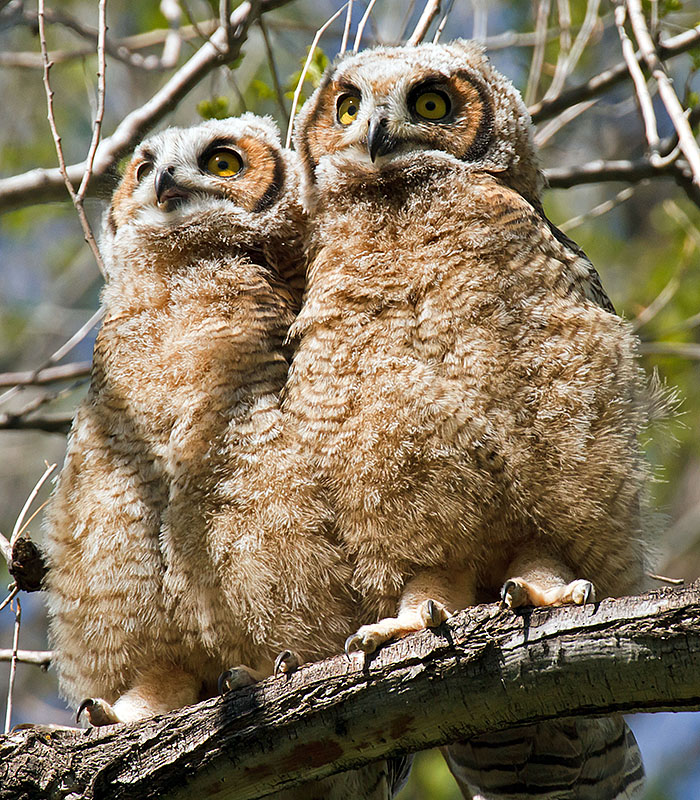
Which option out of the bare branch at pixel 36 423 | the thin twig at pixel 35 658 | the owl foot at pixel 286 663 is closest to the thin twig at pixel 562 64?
the bare branch at pixel 36 423

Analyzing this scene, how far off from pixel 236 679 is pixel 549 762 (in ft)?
3.35

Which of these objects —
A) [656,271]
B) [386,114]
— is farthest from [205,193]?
[656,271]

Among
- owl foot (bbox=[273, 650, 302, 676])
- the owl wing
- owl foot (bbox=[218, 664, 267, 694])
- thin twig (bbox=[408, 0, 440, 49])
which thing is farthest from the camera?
thin twig (bbox=[408, 0, 440, 49])

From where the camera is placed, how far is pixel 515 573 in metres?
3.00

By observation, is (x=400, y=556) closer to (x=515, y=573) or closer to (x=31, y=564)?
(x=515, y=573)

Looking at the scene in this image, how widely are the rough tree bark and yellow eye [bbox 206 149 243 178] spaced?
192cm

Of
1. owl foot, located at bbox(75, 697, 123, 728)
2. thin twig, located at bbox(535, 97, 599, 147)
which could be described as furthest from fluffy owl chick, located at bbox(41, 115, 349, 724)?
thin twig, located at bbox(535, 97, 599, 147)

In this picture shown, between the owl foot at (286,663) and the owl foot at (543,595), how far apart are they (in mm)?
584

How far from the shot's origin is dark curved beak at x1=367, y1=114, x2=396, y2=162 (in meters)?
3.31

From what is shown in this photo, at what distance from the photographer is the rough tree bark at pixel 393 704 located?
2.30 metres

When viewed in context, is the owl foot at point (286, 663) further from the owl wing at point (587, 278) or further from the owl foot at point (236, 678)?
the owl wing at point (587, 278)

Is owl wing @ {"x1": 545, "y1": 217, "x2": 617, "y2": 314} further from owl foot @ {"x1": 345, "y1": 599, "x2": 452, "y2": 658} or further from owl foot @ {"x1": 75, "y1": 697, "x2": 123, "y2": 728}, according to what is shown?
owl foot @ {"x1": 75, "y1": 697, "x2": 123, "y2": 728}

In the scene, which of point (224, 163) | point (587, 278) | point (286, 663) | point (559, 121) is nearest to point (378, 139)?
point (224, 163)

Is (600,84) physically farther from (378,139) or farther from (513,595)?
(513,595)
